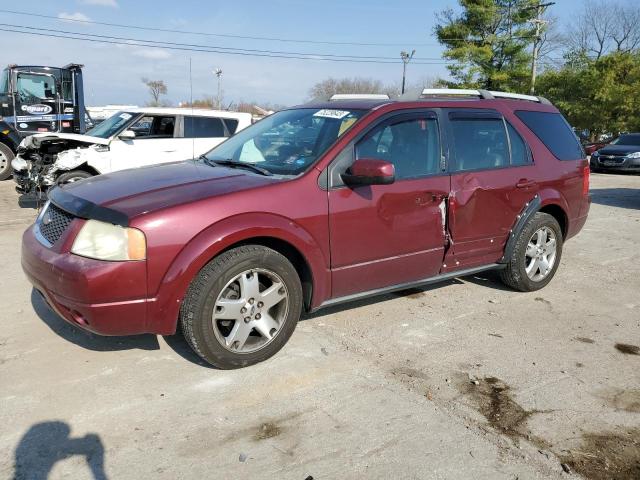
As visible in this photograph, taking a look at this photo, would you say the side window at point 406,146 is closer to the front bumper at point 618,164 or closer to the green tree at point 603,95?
the front bumper at point 618,164

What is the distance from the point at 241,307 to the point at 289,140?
4.79 feet

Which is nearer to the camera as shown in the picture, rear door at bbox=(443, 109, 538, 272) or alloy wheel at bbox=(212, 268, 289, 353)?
alloy wheel at bbox=(212, 268, 289, 353)

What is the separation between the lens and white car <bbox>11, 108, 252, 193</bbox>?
8.48m

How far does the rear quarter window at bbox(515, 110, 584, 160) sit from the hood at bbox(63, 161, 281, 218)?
2797mm

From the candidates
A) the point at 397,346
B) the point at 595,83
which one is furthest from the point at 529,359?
the point at 595,83

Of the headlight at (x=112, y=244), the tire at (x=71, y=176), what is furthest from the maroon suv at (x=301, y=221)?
the tire at (x=71, y=176)

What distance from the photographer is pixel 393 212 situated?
3922 mm

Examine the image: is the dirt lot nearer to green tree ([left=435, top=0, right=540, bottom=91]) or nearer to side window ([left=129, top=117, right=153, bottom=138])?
side window ([left=129, top=117, right=153, bottom=138])

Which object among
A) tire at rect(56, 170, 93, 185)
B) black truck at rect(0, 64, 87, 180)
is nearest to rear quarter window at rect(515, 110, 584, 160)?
tire at rect(56, 170, 93, 185)

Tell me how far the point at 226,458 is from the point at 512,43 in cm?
3441

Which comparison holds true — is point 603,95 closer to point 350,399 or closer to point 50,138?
point 50,138

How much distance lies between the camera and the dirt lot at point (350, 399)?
8.52 ft

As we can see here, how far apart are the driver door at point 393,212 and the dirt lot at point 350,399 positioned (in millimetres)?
492

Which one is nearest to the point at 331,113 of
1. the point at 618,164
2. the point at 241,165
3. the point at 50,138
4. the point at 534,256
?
the point at 241,165
